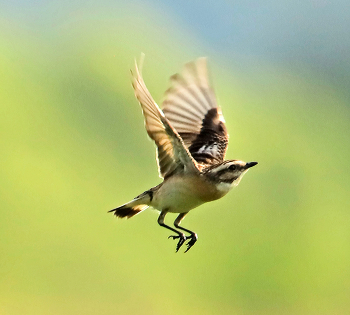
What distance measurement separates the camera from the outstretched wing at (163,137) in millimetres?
6824

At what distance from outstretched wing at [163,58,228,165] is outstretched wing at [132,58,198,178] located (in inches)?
72.3

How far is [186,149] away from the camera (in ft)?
24.0

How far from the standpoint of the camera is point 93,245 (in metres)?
40.0

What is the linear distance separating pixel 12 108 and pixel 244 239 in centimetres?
2004

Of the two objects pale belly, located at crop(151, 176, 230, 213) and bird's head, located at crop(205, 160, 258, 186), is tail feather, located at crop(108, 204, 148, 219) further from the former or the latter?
bird's head, located at crop(205, 160, 258, 186)

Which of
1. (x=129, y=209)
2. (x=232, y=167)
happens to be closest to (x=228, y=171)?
(x=232, y=167)

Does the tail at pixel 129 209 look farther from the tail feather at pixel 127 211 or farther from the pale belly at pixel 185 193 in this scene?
the pale belly at pixel 185 193

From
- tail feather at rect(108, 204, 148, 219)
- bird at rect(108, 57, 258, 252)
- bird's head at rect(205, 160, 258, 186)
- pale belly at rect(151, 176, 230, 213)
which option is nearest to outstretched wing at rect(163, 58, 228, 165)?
bird at rect(108, 57, 258, 252)

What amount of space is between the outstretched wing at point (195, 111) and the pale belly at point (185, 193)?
69.4 inches

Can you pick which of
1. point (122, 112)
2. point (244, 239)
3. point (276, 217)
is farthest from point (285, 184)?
point (122, 112)

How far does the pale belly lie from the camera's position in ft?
24.7

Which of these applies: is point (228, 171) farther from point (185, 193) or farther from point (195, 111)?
point (195, 111)

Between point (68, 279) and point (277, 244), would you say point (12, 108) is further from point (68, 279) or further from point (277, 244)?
point (277, 244)

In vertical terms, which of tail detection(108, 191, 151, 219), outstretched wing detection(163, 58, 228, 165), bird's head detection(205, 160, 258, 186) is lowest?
bird's head detection(205, 160, 258, 186)
